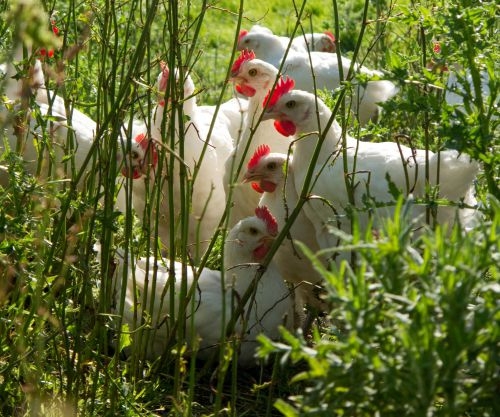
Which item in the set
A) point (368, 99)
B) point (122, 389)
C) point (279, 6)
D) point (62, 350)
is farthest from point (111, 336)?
point (279, 6)

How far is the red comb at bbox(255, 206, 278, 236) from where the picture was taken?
379 cm

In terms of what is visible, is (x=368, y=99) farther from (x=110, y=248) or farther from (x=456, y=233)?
(x=456, y=233)

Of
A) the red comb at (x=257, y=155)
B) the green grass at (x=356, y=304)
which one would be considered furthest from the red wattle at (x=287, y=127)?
the green grass at (x=356, y=304)

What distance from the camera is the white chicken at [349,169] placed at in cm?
341

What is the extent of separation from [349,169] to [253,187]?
67 cm

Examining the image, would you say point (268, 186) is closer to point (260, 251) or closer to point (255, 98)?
point (260, 251)

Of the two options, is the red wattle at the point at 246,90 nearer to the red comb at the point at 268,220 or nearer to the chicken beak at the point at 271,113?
the chicken beak at the point at 271,113

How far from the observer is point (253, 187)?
4176mm

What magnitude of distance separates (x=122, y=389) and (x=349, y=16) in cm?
538

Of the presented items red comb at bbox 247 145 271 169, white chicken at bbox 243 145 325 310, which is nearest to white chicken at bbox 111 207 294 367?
white chicken at bbox 243 145 325 310

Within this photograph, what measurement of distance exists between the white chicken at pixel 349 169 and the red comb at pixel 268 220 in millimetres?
135

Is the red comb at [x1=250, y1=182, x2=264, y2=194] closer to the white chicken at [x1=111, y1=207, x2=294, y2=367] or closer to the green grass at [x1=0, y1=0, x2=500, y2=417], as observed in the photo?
the white chicken at [x1=111, y1=207, x2=294, y2=367]

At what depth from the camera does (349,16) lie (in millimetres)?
7711

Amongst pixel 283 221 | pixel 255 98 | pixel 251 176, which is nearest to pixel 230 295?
pixel 283 221
